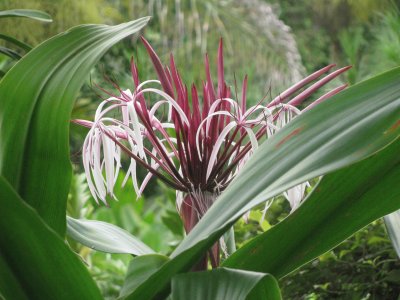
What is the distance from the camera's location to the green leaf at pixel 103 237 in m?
0.70

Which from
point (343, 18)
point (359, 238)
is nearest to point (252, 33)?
point (343, 18)

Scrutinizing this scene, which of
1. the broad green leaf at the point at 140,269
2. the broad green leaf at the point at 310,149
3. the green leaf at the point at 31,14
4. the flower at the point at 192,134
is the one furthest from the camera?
the green leaf at the point at 31,14

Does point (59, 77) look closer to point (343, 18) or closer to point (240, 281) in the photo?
point (240, 281)

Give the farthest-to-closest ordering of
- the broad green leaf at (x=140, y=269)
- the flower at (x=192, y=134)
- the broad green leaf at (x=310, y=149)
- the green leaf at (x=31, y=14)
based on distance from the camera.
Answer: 1. the green leaf at (x=31, y=14)
2. the flower at (x=192, y=134)
3. the broad green leaf at (x=140, y=269)
4. the broad green leaf at (x=310, y=149)

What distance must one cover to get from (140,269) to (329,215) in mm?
154

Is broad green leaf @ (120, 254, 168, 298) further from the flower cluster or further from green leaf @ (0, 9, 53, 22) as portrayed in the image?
green leaf @ (0, 9, 53, 22)

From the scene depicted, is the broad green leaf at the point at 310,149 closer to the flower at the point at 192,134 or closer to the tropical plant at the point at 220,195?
the tropical plant at the point at 220,195

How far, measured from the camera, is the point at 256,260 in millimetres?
595

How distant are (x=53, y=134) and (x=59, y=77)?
5 centimetres

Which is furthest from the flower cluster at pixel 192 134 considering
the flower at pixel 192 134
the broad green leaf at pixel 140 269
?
the broad green leaf at pixel 140 269

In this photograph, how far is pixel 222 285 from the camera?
0.53 metres

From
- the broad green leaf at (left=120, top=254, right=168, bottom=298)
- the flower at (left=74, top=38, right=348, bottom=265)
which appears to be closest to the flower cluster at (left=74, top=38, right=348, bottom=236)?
the flower at (left=74, top=38, right=348, bottom=265)

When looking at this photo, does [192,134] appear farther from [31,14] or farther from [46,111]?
[31,14]

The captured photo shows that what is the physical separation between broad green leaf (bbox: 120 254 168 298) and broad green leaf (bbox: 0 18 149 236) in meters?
0.08
